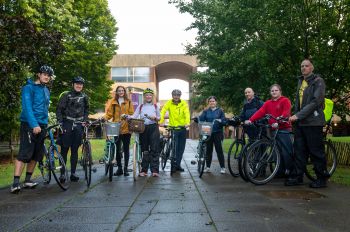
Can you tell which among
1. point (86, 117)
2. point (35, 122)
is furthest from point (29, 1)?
point (35, 122)

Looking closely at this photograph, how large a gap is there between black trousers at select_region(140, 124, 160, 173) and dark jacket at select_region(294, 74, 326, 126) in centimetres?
329

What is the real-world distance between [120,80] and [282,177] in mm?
49233

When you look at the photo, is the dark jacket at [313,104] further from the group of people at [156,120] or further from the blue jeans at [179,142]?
the blue jeans at [179,142]

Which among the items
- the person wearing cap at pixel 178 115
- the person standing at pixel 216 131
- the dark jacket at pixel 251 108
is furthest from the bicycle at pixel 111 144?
the dark jacket at pixel 251 108

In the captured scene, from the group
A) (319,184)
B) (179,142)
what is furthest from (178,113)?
(319,184)

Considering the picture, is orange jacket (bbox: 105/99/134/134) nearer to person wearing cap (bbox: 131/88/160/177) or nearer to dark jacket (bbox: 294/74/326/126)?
person wearing cap (bbox: 131/88/160/177)

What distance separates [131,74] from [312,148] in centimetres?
5053

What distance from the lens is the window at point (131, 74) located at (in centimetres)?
5634

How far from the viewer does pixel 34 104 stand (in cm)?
725

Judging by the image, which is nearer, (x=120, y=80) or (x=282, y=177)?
(x=282, y=177)

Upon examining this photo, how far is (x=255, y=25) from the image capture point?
12766 mm

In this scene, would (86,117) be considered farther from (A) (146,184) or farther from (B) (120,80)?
(B) (120,80)

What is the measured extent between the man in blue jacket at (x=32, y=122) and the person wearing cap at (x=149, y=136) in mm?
2429

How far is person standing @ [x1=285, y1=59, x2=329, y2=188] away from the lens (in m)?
7.18
